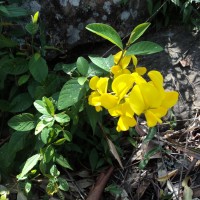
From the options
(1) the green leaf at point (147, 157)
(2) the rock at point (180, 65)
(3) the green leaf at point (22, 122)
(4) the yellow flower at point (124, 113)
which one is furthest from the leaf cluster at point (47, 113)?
(2) the rock at point (180, 65)

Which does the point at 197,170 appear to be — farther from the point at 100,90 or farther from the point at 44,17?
the point at 44,17

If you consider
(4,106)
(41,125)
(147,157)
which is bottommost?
(147,157)

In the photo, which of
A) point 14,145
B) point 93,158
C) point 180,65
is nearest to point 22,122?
point 14,145

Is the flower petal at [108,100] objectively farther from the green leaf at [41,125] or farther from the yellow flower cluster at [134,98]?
the green leaf at [41,125]

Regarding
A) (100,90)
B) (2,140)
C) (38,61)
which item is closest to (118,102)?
(100,90)

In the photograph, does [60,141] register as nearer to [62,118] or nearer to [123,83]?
[62,118]

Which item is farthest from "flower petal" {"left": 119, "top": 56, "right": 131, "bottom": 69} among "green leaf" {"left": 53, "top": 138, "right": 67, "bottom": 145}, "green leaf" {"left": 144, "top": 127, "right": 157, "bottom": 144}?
"green leaf" {"left": 144, "top": 127, "right": 157, "bottom": 144}
